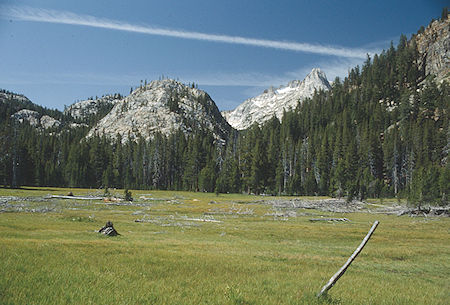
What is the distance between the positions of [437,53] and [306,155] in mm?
115695

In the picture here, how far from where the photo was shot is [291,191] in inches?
4850

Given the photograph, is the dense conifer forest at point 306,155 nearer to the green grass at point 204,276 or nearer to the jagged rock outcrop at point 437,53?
the jagged rock outcrop at point 437,53

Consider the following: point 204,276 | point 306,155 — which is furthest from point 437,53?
point 204,276

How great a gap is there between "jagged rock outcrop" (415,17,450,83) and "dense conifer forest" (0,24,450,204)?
7.44 metres

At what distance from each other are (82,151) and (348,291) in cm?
15725

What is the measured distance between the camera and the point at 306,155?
15025cm

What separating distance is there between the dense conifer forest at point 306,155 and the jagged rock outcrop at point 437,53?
24.4 feet

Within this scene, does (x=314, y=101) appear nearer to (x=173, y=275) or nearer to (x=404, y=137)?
(x=404, y=137)

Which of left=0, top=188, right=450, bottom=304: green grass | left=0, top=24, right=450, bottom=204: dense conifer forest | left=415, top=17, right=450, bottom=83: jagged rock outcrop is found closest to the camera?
left=0, top=188, right=450, bottom=304: green grass

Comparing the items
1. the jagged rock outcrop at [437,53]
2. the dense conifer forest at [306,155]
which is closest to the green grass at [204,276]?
the dense conifer forest at [306,155]

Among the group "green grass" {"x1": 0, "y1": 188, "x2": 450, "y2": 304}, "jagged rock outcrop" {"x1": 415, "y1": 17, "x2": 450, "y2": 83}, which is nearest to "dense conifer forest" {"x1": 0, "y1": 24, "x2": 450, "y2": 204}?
"jagged rock outcrop" {"x1": 415, "y1": 17, "x2": 450, "y2": 83}

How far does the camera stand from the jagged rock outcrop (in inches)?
7018

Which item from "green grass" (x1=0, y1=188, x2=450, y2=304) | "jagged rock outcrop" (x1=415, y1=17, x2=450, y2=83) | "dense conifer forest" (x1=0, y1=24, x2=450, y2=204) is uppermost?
"jagged rock outcrop" (x1=415, y1=17, x2=450, y2=83)

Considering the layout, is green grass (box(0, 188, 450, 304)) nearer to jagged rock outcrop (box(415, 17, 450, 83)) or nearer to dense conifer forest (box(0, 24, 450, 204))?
dense conifer forest (box(0, 24, 450, 204))
